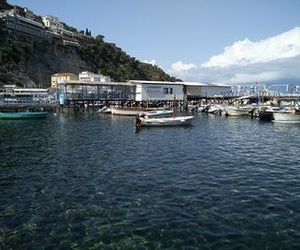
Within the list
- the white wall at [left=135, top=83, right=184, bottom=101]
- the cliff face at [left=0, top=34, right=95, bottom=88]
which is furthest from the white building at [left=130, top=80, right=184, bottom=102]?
the cliff face at [left=0, top=34, right=95, bottom=88]

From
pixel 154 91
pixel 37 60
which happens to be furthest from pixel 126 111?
pixel 37 60

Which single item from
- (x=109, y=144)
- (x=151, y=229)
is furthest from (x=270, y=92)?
(x=151, y=229)

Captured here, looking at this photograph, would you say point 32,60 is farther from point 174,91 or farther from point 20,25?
point 174,91

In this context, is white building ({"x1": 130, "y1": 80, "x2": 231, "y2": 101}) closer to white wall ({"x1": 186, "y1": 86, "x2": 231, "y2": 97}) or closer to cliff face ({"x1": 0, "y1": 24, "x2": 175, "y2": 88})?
white wall ({"x1": 186, "y1": 86, "x2": 231, "y2": 97})

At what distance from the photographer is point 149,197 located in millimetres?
→ 21594

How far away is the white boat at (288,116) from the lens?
70438 millimetres

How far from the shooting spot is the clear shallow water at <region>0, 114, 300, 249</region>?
16109mm

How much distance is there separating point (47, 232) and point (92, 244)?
2.48 m

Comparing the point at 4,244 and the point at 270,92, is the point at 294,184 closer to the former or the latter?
the point at 4,244

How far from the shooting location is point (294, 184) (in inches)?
971

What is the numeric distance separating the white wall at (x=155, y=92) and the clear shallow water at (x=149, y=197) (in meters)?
76.8

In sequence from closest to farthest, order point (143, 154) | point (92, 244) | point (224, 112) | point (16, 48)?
point (92, 244) < point (143, 154) < point (224, 112) < point (16, 48)

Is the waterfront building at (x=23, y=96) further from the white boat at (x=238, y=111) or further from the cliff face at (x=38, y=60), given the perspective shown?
the white boat at (x=238, y=111)

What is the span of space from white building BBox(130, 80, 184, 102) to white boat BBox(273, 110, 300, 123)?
4622 cm
